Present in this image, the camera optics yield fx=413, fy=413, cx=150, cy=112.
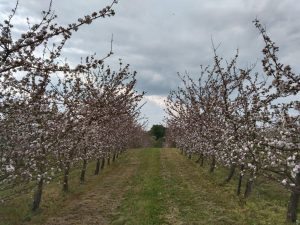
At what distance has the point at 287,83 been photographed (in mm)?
9203

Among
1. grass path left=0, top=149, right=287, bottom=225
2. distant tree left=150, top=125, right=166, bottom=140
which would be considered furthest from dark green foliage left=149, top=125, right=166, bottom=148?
grass path left=0, top=149, right=287, bottom=225

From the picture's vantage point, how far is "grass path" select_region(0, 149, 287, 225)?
1594 centimetres

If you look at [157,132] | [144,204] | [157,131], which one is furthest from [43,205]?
[157,131]

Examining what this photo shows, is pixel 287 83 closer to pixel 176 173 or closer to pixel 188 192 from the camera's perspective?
pixel 188 192

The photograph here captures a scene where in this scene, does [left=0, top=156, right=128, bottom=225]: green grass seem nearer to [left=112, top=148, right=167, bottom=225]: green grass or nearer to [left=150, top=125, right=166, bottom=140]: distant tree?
[left=112, top=148, right=167, bottom=225]: green grass

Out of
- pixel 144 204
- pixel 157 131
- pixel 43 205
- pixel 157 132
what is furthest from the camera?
pixel 157 131

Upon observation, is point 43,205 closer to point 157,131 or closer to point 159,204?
point 159,204

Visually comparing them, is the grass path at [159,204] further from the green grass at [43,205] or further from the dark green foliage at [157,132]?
the dark green foliage at [157,132]

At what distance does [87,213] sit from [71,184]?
844 cm

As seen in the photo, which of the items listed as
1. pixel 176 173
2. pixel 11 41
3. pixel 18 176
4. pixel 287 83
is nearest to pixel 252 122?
pixel 287 83

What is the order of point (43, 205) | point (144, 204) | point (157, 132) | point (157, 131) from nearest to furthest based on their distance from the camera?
point (43, 205) < point (144, 204) < point (157, 132) < point (157, 131)

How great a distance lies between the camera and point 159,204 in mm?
18625

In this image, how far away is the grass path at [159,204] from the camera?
15938mm

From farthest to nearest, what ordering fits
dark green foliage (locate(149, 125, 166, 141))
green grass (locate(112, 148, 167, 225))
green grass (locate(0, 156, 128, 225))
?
dark green foliage (locate(149, 125, 166, 141)) < green grass (locate(0, 156, 128, 225)) < green grass (locate(112, 148, 167, 225))
